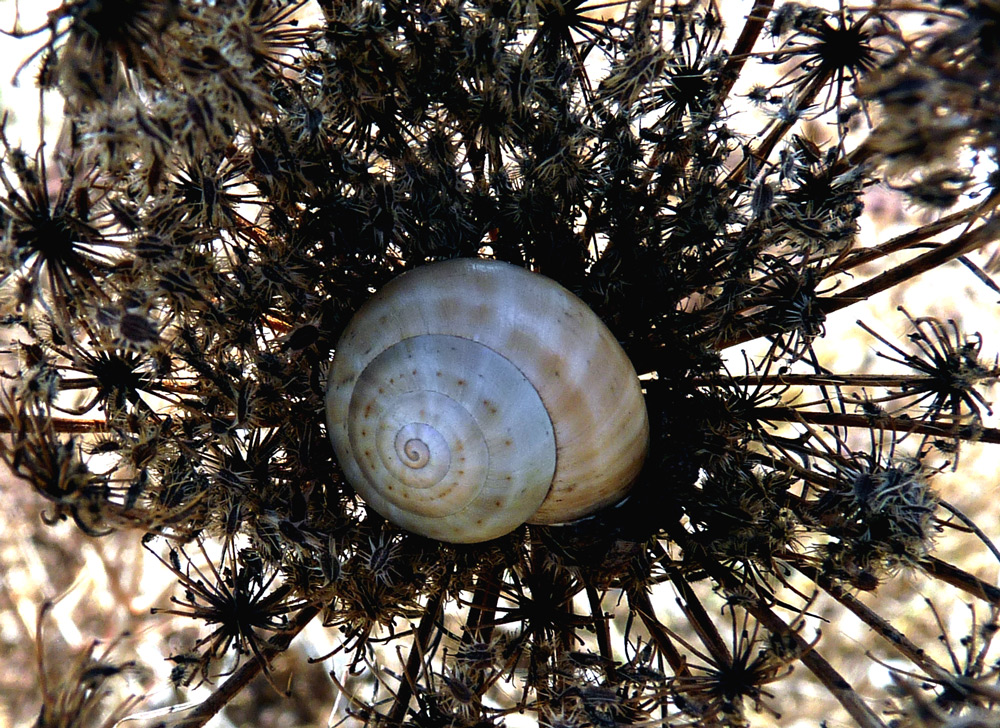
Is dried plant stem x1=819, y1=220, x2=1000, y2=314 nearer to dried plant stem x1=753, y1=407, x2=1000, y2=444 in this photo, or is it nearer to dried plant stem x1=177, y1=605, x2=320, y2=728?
dried plant stem x1=753, y1=407, x2=1000, y2=444

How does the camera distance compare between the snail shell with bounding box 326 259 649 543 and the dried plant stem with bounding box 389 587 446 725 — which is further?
the dried plant stem with bounding box 389 587 446 725

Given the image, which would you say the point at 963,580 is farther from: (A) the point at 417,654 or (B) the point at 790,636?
(A) the point at 417,654

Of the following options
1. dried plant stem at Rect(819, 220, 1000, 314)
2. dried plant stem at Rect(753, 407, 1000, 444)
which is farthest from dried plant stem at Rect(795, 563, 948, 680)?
dried plant stem at Rect(819, 220, 1000, 314)

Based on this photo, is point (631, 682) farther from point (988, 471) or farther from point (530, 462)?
point (988, 471)

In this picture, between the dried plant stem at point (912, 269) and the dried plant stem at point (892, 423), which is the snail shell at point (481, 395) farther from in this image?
the dried plant stem at point (912, 269)

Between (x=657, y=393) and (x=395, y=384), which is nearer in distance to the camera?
(x=395, y=384)

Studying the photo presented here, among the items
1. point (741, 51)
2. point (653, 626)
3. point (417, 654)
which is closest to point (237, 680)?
point (417, 654)

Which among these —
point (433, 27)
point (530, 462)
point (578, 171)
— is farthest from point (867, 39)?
point (530, 462)

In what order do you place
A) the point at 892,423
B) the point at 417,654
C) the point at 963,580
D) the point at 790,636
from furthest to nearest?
the point at 417,654 < the point at 892,423 < the point at 963,580 < the point at 790,636

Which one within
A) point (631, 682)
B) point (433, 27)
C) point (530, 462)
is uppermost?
point (433, 27)
